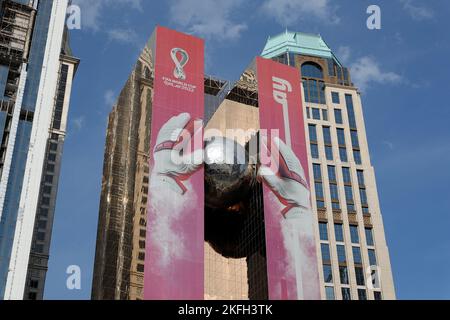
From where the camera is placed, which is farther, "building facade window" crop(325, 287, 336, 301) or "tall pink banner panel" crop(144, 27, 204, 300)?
"building facade window" crop(325, 287, 336, 301)

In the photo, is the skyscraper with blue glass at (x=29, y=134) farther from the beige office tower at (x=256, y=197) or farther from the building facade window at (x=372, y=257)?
the building facade window at (x=372, y=257)

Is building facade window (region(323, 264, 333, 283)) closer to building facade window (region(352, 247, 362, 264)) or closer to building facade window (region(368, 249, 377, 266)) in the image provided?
building facade window (region(352, 247, 362, 264))

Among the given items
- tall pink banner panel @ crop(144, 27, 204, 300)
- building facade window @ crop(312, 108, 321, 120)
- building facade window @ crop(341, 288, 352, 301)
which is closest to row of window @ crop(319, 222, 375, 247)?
Answer: building facade window @ crop(341, 288, 352, 301)

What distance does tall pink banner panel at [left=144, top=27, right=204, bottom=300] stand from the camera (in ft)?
151

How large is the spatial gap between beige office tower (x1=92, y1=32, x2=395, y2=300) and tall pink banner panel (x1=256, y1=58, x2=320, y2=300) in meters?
1.45

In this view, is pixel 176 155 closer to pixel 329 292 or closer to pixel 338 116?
pixel 329 292

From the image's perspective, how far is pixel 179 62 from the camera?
54844 millimetres

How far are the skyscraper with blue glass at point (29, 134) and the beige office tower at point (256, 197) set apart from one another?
27384 mm

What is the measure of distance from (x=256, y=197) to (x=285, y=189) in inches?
103

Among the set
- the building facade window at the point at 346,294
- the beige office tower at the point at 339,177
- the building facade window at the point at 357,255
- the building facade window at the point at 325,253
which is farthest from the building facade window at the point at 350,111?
the building facade window at the point at 346,294

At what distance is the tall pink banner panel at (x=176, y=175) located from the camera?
4609 centimetres

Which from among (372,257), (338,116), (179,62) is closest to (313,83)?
(338,116)
